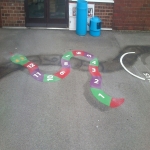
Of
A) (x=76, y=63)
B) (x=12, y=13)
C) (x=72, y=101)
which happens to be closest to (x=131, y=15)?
(x=76, y=63)

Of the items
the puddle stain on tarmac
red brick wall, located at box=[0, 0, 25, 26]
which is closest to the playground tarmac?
the puddle stain on tarmac

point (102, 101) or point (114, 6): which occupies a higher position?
point (114, 6)

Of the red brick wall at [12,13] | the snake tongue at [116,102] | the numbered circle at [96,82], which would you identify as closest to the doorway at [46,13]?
the red brick wall at [12,13]

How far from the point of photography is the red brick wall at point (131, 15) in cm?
554

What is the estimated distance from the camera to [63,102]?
3.22 metres

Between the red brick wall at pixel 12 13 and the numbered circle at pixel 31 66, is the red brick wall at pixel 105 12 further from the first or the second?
the numbered circle at pixel 31 66

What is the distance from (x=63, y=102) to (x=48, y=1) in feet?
10.9

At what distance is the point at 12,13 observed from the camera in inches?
220

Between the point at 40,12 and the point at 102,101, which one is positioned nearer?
the point at 102,101

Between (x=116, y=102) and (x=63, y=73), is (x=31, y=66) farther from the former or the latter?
(x=116, y=102)

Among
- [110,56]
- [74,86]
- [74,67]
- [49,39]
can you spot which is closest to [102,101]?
[74,86]

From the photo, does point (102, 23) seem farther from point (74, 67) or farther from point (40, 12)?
point (74, 67)

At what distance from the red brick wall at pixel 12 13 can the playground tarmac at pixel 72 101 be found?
73cm

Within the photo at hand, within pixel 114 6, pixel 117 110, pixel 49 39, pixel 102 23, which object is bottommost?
pixel 117 110
